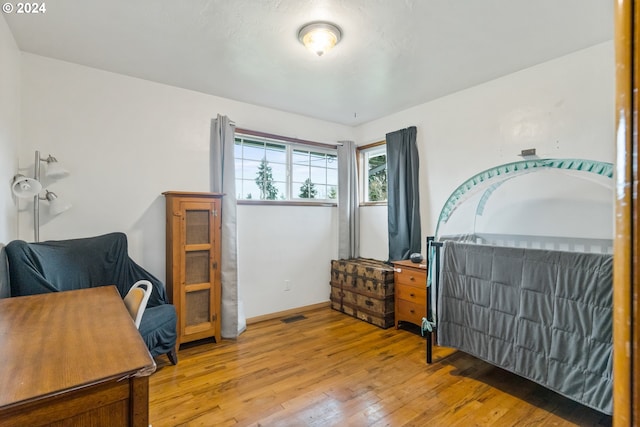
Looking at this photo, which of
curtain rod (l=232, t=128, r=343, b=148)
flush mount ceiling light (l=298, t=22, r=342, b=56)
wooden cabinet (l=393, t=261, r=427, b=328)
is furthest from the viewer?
curtain rod (l=232, t=128, r=343, b=148)

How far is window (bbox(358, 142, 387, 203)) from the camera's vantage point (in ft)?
14.0

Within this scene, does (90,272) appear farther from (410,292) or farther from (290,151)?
(410,292)

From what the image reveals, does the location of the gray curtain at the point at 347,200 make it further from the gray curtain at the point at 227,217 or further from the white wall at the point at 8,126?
the white wall at the point at 8,126

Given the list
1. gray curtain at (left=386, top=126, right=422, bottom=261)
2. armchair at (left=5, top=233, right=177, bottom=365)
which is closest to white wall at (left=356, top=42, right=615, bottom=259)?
gray curtain at (left=386, top=126, right=422, bottom=261)

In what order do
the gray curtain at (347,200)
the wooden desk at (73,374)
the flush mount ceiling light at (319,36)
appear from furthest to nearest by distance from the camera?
the gray curtain at (347,200)
the flush mount ceiling light at (319,36)
the wooden desk at (73,374)

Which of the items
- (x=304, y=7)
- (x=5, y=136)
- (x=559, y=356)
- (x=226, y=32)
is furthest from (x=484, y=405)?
(x=5, y=136)

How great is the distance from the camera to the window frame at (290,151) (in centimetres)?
362

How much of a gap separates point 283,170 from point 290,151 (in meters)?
0.26

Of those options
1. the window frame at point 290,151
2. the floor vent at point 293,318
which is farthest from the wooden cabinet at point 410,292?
the window frame at point 290,151

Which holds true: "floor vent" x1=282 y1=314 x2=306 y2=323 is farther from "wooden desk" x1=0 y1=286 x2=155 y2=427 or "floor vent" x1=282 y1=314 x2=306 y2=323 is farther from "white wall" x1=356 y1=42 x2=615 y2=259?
"wooden desk" x1=0 y1=286 x2=155 y2=427

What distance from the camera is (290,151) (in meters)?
4.00

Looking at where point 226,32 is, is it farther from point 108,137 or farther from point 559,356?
point 559,356

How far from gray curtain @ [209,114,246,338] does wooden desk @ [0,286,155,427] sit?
186 cm

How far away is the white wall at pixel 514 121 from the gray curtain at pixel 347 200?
48 centimetres
